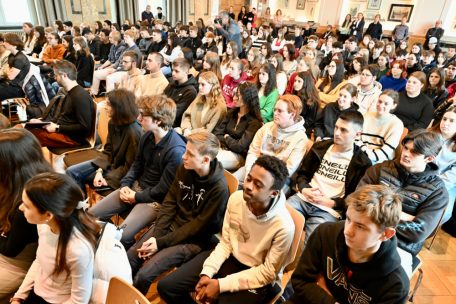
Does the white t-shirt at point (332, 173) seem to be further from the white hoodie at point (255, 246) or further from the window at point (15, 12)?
the window at point (15, 12)

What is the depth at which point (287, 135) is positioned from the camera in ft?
8.02

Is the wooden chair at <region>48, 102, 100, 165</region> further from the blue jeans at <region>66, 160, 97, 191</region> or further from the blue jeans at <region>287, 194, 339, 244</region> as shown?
the blue jeans at <region>287, 194, 339, 244</region>

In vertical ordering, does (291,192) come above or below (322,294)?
below

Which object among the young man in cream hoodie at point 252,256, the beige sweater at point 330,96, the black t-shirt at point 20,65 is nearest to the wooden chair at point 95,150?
the young man in cream hoodie at point 252,256

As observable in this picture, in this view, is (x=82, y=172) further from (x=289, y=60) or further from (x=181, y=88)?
(x=289, y=60)

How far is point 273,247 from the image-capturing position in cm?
151

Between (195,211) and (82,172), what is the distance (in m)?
1.20

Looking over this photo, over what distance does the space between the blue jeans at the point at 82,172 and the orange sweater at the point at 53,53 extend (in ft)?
14.3

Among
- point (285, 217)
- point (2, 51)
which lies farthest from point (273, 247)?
point (2, 51)

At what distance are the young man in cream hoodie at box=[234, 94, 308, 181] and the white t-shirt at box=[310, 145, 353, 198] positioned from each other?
0.70 ft

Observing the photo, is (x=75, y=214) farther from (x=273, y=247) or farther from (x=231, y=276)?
(x=273, y=247)

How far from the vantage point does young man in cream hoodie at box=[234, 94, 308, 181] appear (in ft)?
7.77

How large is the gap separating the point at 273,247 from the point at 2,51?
4.78 m

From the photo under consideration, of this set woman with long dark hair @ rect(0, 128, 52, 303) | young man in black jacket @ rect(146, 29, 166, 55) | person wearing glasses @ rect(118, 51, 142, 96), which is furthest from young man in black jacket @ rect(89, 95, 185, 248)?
young man in black jacket @ rect(146, 29, 166, 55)
